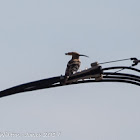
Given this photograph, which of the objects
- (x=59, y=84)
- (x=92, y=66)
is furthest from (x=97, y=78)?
(x=59, y=84)

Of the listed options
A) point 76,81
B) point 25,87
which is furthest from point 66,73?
point 25,87

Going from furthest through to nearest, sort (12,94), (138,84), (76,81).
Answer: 1. (138,84)
2. (76,81)
3. (12,94)

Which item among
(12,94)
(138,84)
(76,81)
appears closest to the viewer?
(12,94)

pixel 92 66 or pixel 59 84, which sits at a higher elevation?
pixel 92 66

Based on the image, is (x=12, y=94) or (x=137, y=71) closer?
(x=12, y=94)

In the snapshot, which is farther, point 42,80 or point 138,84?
point 138,84

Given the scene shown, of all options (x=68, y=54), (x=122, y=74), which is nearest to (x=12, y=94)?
(x=68, y=54)

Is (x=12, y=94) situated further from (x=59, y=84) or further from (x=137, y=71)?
(x=137, y=71)

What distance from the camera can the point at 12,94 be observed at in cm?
1780

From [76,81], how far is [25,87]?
2.40 metres

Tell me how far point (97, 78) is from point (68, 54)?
170cm

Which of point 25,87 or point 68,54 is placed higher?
point 68,54

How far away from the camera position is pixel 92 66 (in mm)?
19734

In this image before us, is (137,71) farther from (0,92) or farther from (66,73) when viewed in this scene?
(0,92)
